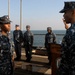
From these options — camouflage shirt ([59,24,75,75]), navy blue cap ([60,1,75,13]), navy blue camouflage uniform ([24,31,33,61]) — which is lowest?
navy blue camouflage uniform ([24,31,33,61])

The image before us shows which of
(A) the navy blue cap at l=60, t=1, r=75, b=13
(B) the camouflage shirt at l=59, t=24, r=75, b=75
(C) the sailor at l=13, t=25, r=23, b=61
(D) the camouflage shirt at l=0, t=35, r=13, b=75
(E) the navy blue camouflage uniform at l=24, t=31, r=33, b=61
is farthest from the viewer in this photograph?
(C) the sailor at l=13, t=25, r=23, b=61

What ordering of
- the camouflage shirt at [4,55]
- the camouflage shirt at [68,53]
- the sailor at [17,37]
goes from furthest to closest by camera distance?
the sailor at [17,37] → the camouflage shirt at [4,55] → the camouflage shirt at [68,53]

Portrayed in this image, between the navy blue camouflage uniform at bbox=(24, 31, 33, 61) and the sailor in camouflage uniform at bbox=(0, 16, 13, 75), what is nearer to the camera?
the sailor in camouflage uniform at bbox=(0, 16, 13, 75)

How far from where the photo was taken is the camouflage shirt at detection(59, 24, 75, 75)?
408 cm

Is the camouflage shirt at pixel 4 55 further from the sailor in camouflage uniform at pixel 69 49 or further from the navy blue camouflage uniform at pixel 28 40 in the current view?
the navy blue camouflage uniform at pixel 28 40

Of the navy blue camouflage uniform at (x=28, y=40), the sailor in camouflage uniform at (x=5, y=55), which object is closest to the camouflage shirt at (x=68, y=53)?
the sailor in camouflage uniform at (x=5, y=55)

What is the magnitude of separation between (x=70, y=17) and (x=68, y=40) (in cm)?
34

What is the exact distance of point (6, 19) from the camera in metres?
5.70

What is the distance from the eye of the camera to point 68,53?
411cm

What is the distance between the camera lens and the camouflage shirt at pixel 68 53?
4.08m

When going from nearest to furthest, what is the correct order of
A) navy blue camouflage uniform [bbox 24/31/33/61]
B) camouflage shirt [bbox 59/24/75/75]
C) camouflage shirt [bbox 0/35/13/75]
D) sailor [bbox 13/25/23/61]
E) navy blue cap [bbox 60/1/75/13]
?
1. camouflage shirt [bbox 59/24/75/75]
2. navy blue cap [bbox 60/1/75/13]
3. camouflage shirt [bbox 0/35/13/75]
4. navy blue camouflage uniform [bbox 24/31/33/61]
5. sailor [bbox 13/25/23/61]

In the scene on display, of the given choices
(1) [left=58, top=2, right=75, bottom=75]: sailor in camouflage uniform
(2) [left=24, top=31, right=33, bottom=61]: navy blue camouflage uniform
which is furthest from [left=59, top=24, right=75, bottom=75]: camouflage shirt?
(2) [left=24, top=31, right=33, bottom=61]: navy blue camouflage uniform

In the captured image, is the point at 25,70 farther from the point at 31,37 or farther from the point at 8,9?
the point at 8,9

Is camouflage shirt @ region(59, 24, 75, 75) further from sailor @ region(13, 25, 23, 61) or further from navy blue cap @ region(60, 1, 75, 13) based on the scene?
sailor @ region(13, 25, 23, 61)
